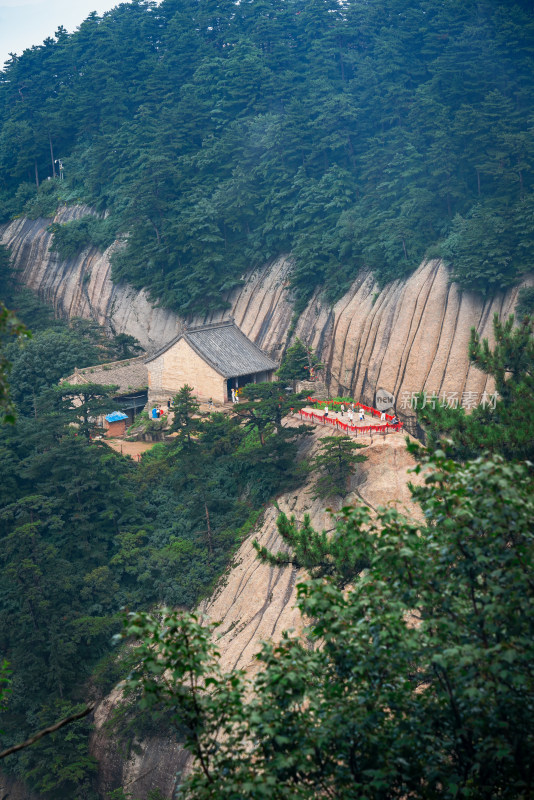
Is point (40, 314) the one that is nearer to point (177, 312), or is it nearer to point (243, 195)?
point (177, 312)

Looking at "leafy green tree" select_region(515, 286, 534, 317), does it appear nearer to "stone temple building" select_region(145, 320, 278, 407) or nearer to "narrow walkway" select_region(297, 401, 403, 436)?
"narrow walkway" select_region(297, 401, 403, 436)

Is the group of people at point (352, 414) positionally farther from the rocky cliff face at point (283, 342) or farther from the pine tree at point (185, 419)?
the pine tree at point (185, 419)

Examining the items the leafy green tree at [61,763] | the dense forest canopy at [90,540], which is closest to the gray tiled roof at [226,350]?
the dense forest canopy at [90,540]

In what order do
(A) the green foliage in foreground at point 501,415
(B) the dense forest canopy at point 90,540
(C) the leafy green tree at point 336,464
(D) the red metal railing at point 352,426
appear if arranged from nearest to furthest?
(A) the green foliage in foreground at point 501,415, (B) the dense forest canopy at point 90,540, (C) the leafy green tree at point 336,464, (D) the red metal railing at point 352,426

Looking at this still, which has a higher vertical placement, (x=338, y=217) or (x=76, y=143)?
(x=76, y=143)

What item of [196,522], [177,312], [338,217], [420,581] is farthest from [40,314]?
[420,581]
